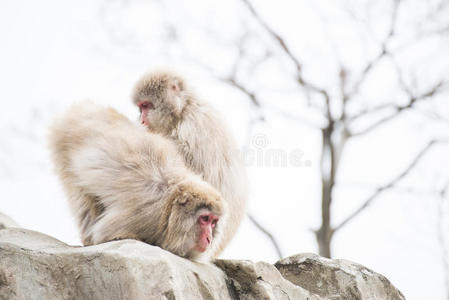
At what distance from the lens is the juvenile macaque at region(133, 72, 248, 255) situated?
3.25m

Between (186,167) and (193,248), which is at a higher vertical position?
(186,167)

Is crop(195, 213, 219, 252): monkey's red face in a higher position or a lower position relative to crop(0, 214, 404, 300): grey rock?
higher

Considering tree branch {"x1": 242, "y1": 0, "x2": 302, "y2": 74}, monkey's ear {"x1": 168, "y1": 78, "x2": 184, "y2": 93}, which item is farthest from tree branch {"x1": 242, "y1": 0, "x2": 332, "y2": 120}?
monkey's ear {"x1": 168, "y1": 78, "x2": 184, "y2": 93}

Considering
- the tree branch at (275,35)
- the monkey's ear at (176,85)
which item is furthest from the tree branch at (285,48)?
the monkey's ear at (176,85)

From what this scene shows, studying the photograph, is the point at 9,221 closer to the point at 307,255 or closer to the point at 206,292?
the point at 206,292

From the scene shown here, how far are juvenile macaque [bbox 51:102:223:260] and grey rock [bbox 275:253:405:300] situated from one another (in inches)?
35.9

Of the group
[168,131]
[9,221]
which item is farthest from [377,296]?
[9,221]

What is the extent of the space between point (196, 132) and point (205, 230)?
810mm

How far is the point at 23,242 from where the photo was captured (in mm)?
2695

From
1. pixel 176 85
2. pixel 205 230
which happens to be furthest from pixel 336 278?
pixel 176 85

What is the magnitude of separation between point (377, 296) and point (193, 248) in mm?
1377

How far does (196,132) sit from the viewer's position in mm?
3346

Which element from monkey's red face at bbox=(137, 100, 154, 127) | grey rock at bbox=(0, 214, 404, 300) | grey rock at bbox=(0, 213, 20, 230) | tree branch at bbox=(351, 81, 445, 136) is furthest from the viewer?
tree branch at bbox=(351, 81, 445, 136)

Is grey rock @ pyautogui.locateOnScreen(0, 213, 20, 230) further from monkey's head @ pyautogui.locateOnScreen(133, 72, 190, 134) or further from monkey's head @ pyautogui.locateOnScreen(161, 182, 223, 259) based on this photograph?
monkey's head @ pyautogui.locateOnScreen(161, 182, 223, 259)
